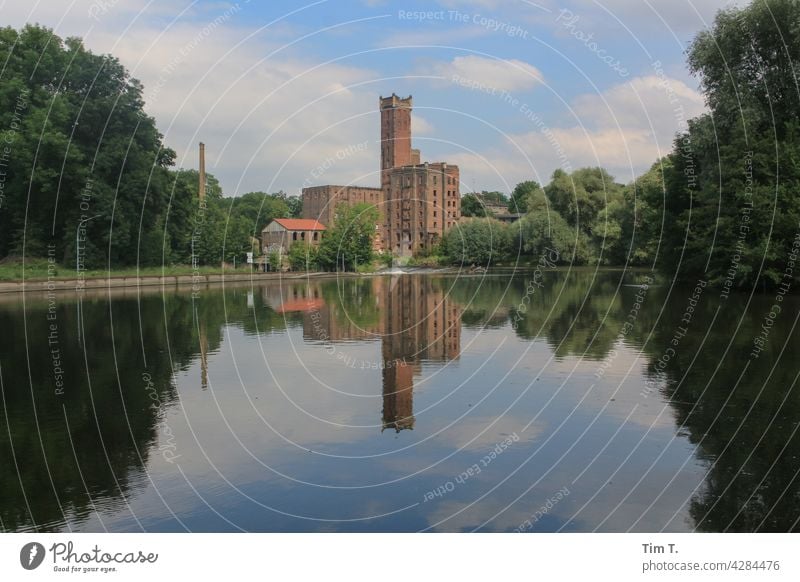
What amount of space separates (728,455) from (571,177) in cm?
8161

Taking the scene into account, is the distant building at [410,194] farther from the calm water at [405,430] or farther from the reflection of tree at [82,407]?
the calm water at [405,430]

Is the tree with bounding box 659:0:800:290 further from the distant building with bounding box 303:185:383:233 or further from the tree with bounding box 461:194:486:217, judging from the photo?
the tree with bounding box 461:194:486:217

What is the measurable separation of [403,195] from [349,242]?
3139 centimetres

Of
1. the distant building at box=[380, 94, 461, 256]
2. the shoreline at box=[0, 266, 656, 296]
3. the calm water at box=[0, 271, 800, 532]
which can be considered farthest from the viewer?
the distant building at box=[380, 94, 461, 256]

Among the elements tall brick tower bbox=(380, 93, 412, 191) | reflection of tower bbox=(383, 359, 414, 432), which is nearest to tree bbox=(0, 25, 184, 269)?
reflection of tower bbox=(383, 359, 414, 432)

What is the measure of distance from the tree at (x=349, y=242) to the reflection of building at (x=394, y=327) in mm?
39840

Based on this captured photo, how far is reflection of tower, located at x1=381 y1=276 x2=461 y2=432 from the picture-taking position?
14.7 meters

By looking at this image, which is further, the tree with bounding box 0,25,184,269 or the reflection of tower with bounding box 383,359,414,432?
the tree with bounding box 0,25,184,269

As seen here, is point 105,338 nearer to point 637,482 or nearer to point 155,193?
point 637,482

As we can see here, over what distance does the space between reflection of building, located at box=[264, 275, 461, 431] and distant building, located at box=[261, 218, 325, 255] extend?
50.2 m

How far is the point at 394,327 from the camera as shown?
95.5 ft

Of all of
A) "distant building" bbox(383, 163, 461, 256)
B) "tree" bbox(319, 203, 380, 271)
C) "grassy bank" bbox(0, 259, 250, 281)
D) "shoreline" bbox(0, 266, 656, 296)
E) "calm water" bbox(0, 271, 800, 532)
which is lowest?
"calm water" bbox(0, 271, 800, 532)

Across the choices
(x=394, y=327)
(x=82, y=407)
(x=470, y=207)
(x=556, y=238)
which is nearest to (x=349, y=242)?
(x=556, y=238)

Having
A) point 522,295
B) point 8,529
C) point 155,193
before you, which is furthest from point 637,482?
point 155,193
